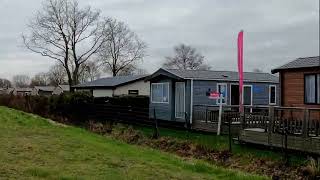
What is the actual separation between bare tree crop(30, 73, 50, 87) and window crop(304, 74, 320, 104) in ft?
358

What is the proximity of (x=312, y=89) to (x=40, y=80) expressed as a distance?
120m

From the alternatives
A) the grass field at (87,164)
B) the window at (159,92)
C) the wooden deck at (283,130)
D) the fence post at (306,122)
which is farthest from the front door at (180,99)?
the fence post at (306,122)

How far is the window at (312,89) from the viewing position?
19734 millimetres

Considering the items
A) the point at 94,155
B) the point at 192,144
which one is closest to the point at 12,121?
the point at 192,144

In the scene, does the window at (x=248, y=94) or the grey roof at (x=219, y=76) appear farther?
the window at (x=248, y=94)

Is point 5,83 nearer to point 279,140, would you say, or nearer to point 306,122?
point 279,140

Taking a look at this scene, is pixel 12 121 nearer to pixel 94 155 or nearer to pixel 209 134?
pixel 209 134

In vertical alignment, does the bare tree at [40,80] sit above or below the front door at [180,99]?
above

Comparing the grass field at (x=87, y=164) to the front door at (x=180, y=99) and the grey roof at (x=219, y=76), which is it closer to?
the front door at (x=180, y=99)

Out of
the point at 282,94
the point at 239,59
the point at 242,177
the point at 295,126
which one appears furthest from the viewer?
the point at 282,94

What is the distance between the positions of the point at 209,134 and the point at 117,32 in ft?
190

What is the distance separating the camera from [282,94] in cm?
2145

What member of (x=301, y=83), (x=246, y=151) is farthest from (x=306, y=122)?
(x=301, y=83)

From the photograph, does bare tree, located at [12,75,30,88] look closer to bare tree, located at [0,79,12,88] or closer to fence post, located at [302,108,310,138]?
bare tree, located at [0,79,12,88]
